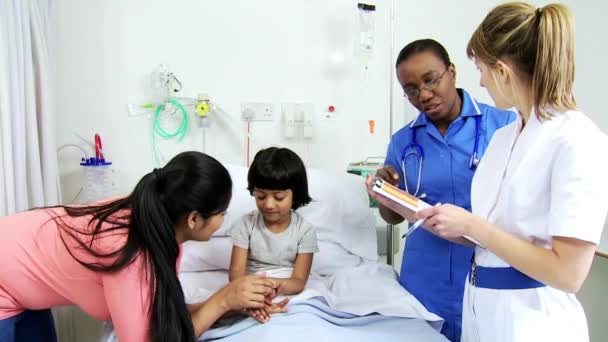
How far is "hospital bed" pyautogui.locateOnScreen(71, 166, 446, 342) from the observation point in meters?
1.11

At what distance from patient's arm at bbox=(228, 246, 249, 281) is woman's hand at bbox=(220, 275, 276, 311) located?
0.92 feet

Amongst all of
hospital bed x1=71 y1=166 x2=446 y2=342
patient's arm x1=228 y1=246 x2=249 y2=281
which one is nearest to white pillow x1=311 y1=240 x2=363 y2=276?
hospital bed x1=71 y1=166 x2=446 y2=342

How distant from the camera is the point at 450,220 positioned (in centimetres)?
89

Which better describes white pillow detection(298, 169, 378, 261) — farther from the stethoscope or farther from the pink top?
the pink top

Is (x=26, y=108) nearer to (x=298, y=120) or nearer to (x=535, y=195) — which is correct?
(x=298, y=120)

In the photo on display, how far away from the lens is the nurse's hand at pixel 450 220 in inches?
34.6

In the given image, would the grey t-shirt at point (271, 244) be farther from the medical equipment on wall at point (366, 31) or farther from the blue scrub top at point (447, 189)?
the medical equipment on wall at point (366, 31)

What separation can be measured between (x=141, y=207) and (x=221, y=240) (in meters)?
0.82

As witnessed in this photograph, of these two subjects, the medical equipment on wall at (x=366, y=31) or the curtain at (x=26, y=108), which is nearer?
the curtain at (x=26, y=108)

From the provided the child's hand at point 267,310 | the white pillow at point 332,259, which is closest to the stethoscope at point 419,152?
the white pillow at point 332,259

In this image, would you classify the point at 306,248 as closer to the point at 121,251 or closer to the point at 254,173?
the point at 254,173

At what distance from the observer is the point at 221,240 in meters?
1.74

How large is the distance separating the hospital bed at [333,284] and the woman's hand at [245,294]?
0.05 meters

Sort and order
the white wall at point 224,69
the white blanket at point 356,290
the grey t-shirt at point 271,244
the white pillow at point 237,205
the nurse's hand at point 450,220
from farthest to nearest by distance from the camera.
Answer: the white wall at point 224,69, the white pillow at point 237,205, the grey t-shirt at point 271,244, the white blanket at point 356,290, the nurse's hand at point 450,220
